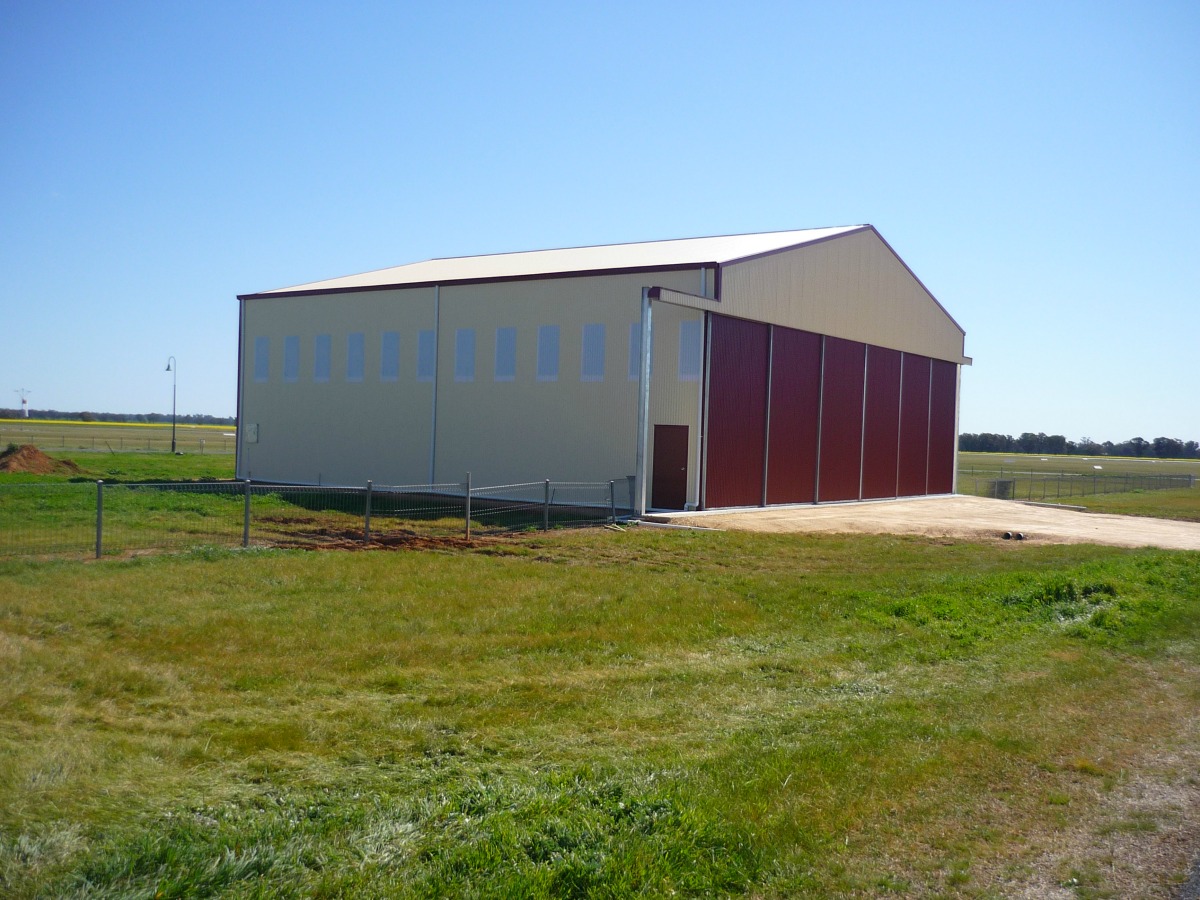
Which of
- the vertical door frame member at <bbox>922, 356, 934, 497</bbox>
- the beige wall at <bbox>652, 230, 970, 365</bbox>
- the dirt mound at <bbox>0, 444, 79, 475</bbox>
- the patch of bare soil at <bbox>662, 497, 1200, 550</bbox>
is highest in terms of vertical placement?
the beige wall at <bbox>652, 230, 970, 365</bbox>

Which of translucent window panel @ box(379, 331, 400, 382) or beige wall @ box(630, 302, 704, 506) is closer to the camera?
beige wall @ box(630, 302, 704, 506)

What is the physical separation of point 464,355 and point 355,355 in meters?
5.31

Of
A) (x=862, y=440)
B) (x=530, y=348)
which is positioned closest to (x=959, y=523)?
(x=862, y=440)

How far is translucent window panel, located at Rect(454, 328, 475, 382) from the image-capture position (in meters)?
31.7

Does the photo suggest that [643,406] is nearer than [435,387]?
Yes

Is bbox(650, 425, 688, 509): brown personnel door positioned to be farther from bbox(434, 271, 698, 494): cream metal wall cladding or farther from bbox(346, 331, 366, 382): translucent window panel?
bbox(346, 331, 366, 382): translucent window panel

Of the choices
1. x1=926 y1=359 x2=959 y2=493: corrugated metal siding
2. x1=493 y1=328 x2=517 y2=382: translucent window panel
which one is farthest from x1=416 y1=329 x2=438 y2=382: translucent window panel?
x1=926 y1=359 x2=959 y2=493: corrugated metal siding

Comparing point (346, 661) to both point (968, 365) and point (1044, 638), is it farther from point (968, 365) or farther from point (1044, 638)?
point (968, 365)

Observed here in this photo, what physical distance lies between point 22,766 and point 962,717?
6.86 meters

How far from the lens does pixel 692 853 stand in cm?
530

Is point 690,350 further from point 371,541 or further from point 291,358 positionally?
point 291,358

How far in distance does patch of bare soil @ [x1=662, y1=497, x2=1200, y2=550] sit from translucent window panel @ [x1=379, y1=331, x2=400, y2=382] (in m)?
12.4

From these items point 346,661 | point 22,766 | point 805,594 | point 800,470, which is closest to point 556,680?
point 346,661

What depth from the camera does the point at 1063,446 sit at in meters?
151
